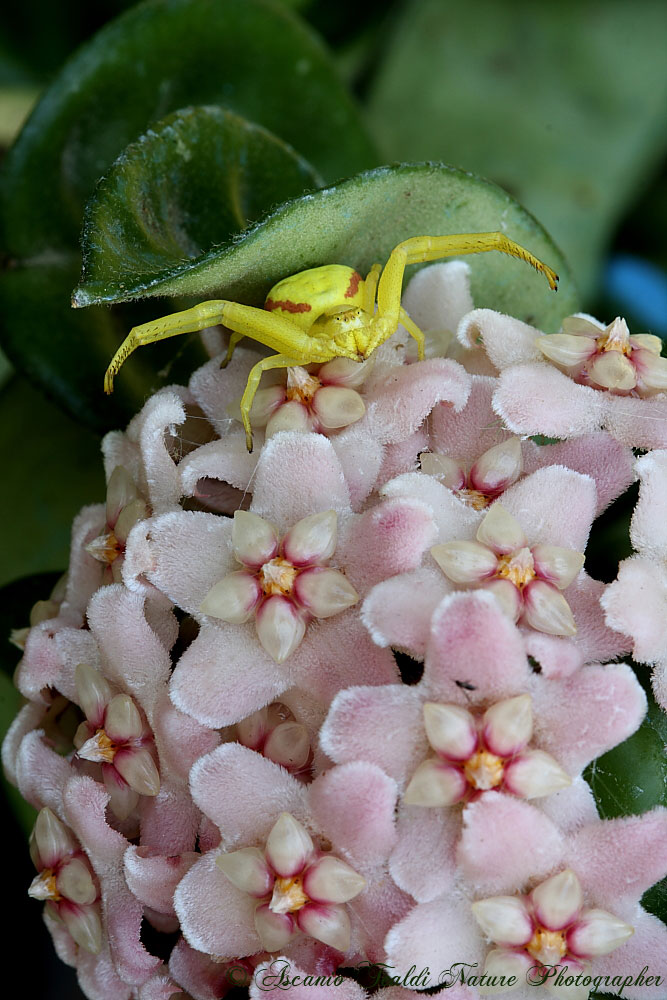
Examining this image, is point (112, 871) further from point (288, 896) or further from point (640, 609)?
point (640, 609)

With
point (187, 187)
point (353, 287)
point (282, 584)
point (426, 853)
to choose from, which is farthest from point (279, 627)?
point (187, 187)

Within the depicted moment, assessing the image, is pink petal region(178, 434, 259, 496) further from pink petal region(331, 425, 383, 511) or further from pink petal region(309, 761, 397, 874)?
pink petal region(309, 761, 397, 874)

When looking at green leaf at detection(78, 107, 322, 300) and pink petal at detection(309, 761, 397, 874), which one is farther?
green leaf at detection(78, 107, 322, 300)

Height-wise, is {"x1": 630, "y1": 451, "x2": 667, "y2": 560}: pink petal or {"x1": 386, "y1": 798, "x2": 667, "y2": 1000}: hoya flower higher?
{"x1": 630, "y1": 451, "x2": 667, "y2": 560}: pink petal

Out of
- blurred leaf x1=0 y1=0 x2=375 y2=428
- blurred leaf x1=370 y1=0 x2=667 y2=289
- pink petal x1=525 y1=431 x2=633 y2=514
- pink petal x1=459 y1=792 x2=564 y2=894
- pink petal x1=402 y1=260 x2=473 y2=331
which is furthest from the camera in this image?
blurred leaf x1=370 y1=0 x2=667 y2=289

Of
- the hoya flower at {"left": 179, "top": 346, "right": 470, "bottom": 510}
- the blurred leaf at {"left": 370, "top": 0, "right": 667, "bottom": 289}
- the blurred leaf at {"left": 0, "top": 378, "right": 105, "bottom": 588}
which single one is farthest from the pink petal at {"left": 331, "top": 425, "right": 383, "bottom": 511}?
the blurred leaf at {"left": 370, "top": 0, "right": 667, "bottom": 289}

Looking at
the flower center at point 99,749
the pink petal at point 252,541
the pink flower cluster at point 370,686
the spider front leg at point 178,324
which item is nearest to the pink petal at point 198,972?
the pink flower cluster at point 370,686

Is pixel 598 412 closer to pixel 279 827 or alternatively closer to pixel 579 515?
pixel 579 515

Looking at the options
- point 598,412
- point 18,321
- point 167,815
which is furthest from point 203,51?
point 167,815
